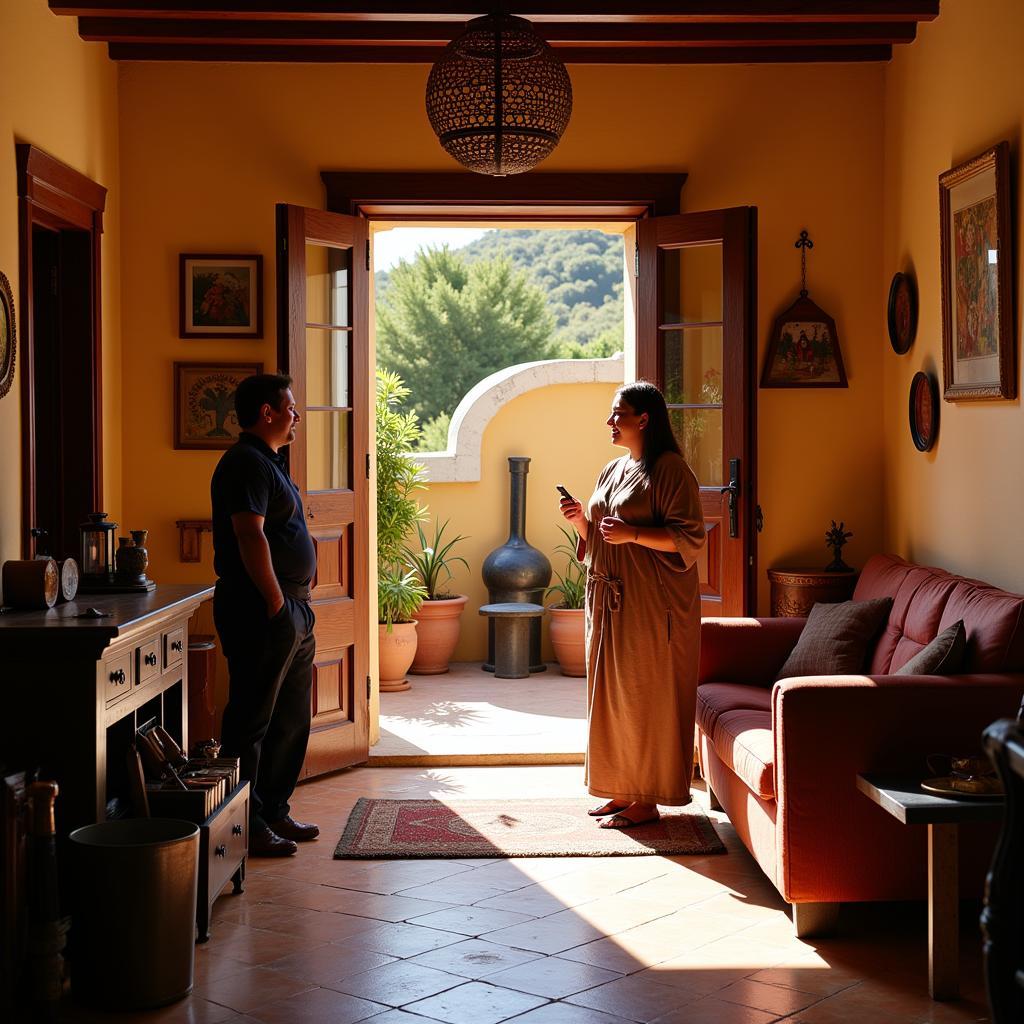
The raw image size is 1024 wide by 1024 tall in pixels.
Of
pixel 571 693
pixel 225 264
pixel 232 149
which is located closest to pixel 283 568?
pixel 225 264

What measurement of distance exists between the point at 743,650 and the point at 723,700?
1.31 ft

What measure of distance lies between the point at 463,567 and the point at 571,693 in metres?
1.55

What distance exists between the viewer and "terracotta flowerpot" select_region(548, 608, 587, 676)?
25.7ft

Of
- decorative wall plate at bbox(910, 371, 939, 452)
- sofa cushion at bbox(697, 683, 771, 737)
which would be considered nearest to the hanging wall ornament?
decorative wall plate at bbox(910, 371, 939, 452)

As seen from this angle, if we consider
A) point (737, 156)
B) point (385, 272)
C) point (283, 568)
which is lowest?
point (283, 568)

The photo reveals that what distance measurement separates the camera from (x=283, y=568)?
14.0 ft

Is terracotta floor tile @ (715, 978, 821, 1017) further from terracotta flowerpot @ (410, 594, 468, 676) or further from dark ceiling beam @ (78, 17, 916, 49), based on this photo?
terracotta flowerpot @ (410, 594, 468, 676)

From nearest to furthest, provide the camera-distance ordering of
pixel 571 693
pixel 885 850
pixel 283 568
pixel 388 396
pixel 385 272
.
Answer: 1. pixel 885 850
2. pixel 283 568
3. pixel 571 693
4. pixel 388 396
5. pixel 385 272

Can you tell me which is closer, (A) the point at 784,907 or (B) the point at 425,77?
(A) the point at 784,907

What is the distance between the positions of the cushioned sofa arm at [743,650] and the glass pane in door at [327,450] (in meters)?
1.72

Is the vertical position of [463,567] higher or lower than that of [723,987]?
higher

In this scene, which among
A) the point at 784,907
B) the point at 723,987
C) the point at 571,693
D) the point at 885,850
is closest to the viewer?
the point at 723,987

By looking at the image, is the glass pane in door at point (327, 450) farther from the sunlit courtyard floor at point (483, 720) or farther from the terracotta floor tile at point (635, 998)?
the terracotta floor tile at point (635, 998)

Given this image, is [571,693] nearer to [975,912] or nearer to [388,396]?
[388,396]
